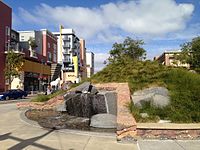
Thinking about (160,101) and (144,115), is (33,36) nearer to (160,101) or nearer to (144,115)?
(160,101)

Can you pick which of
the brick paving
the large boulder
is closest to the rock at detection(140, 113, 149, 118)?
the large boulder

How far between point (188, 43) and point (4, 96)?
3407 cm

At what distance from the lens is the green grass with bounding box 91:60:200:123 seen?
11789 millimetres

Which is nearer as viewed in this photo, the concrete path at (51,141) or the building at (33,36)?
the concrete path at (51,141)

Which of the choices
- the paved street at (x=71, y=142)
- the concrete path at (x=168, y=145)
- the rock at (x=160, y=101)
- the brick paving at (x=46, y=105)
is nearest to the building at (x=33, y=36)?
the brick paving at (x=46, y=105)

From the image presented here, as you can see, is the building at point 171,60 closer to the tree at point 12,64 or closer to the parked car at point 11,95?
the parked car at point 11,95

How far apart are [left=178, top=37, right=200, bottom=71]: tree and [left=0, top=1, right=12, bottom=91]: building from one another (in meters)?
29.7

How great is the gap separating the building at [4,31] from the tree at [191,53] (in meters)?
29.7

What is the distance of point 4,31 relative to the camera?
56.0 metres

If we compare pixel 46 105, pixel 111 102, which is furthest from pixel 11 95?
pixel 111 102

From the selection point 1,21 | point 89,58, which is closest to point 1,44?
point 1,21

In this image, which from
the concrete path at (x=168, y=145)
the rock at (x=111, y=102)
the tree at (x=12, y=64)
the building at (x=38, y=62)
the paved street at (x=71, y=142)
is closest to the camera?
the concrete path at (x=168, y=145)

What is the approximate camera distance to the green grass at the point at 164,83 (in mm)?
11789

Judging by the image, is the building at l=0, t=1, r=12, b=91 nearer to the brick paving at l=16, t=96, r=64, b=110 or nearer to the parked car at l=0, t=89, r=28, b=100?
the parked car at l=0, t=89, r=28, b=100
